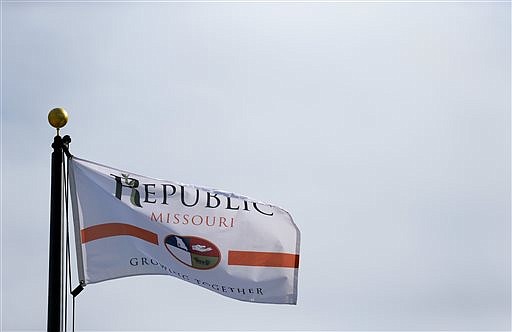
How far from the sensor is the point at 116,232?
16.0m

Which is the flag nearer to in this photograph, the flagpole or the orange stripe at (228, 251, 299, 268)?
the orange stripe at (228, 251, 299, 268)

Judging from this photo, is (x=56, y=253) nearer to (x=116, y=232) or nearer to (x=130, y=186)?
(x=116, y=232)

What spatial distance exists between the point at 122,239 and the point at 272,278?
7.83 feet

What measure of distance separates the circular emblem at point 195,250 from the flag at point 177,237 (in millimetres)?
14

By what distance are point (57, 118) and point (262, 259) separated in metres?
3.84

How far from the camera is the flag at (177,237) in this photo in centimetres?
1590

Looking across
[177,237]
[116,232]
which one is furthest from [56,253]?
[177,237]

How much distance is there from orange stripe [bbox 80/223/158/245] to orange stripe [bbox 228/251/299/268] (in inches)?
49.5

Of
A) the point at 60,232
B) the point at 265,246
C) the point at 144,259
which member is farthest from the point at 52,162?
the point at 265,246

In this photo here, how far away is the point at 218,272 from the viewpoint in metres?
16.0

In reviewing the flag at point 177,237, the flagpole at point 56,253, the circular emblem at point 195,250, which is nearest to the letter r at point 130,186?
the flag at point 177,237

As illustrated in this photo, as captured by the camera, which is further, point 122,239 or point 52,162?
point 122,239

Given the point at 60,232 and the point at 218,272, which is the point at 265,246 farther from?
the point at 60,232

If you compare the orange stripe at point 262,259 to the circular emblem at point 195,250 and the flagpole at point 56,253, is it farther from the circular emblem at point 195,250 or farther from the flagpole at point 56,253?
the flagpole at point 56,253
